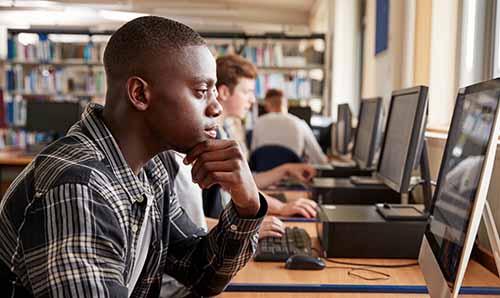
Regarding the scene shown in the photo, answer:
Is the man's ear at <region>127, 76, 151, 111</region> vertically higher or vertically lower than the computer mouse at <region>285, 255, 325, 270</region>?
higher

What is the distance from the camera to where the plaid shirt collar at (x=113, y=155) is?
1.09 m

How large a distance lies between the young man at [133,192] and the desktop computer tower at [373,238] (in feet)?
1.26

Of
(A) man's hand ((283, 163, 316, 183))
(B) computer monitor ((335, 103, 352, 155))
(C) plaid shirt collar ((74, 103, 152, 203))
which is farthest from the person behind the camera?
Answer: (B) computer monitor ((335, 103, 352, 155))

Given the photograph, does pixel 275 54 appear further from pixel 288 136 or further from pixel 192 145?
pixel 192 145

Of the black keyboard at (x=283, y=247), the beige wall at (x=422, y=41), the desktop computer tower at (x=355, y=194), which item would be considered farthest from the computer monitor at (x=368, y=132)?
the black keyboard at (x=283, y=247)

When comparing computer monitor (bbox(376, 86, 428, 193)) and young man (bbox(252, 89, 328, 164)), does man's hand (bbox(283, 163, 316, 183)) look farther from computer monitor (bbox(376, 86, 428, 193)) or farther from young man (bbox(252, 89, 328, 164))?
young man (bbox(252, 89, 328, 164))

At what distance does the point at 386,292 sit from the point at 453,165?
1.26 feet

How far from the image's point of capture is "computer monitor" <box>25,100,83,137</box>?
5.80 m

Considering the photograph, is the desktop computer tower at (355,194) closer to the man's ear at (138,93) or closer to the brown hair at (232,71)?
the brown hair at (232,71)

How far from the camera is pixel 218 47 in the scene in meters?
7.21

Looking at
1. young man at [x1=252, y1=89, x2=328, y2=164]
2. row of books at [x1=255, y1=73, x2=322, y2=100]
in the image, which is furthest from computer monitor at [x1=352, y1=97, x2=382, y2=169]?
row of books at [x1=255, y1=73, x2=322, y2=100]

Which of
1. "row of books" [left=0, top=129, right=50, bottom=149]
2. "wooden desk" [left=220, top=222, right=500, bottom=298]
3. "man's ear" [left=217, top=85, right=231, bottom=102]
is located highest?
"man's ear" [left=217, top=85, right=231, bottom=102]

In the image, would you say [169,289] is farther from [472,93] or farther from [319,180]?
[319,180]

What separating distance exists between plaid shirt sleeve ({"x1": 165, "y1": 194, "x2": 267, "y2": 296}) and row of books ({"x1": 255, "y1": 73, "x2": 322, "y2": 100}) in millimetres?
5749
